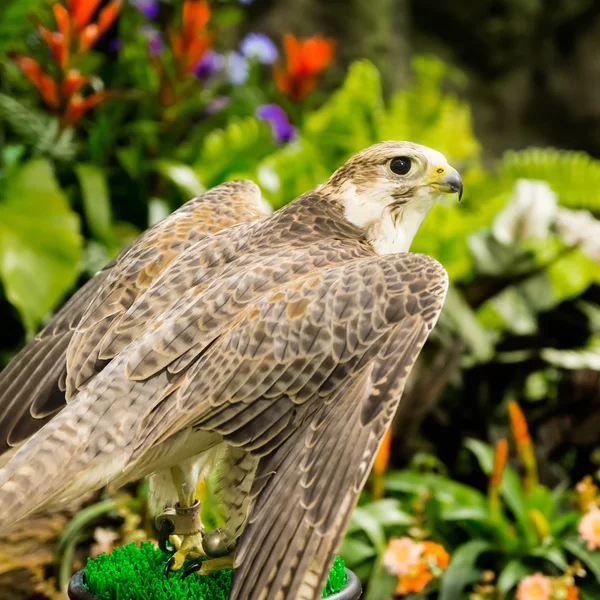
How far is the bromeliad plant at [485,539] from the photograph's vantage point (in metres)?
2.85

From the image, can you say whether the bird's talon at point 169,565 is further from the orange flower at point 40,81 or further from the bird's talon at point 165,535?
the orange flower at point 40,81

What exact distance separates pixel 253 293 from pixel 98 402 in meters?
0.38

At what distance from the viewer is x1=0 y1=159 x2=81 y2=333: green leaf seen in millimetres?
3385

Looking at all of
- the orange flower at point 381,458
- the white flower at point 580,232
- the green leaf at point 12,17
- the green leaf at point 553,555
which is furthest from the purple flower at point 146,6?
the green leaf at point 553,555

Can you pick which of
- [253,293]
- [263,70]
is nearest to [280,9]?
[263,70]

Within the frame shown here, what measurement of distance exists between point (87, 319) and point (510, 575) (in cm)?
180

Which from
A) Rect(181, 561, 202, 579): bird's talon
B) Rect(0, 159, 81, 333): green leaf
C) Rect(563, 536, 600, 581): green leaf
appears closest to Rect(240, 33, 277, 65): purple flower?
Rect(0, 159, 81, 333): green leaf

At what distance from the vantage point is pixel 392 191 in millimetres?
2012

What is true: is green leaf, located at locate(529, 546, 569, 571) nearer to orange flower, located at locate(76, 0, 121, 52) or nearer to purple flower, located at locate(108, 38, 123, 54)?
orange flower, located at locate(76, 0, 121, 52)

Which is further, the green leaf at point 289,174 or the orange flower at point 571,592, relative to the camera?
the green leaf at point 289,174

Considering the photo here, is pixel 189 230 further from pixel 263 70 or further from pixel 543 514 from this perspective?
pixel 263 70

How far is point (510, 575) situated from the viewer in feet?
9.55

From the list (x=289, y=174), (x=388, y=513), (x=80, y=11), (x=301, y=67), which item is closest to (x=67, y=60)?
(x=80, y=11)

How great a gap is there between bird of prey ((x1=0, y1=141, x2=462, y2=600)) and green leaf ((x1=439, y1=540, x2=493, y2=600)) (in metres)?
1.34
